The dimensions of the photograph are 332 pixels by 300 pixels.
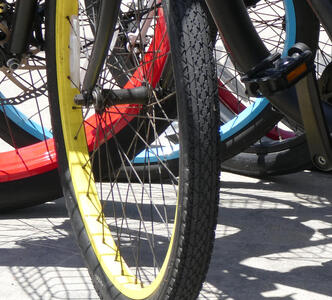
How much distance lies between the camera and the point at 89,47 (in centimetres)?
286

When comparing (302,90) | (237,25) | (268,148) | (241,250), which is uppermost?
(237,25)

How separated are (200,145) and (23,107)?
9.92ft

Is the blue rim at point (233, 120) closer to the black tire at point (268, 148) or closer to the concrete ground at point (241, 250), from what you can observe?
the black tire at point (268, 148)

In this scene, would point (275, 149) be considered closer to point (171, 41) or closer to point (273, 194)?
point (273, 194)

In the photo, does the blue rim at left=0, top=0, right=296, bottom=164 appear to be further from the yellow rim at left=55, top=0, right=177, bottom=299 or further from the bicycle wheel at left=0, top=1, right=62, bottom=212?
the yellow rim at left=55, top=0, right=177, bottom=299

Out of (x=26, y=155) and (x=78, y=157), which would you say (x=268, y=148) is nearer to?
(x=26, y=155)

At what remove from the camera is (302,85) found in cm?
164

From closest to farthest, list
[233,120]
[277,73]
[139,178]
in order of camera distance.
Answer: [277,73] < [139,178] < [233,120]

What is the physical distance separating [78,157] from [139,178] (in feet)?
0.69

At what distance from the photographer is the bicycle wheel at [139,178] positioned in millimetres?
1552

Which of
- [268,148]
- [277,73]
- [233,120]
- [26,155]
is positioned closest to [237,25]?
[277,73]

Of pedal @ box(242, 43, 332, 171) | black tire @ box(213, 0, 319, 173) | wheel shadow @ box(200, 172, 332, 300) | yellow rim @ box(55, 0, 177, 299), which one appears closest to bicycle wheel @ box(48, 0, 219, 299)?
yellow rim @ box(55, 0, 177, 299)

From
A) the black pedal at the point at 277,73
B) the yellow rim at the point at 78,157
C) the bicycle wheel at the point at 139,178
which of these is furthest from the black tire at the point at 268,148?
the black pedal at the point at 277,73

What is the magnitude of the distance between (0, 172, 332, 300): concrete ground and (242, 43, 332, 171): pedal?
67 cm
